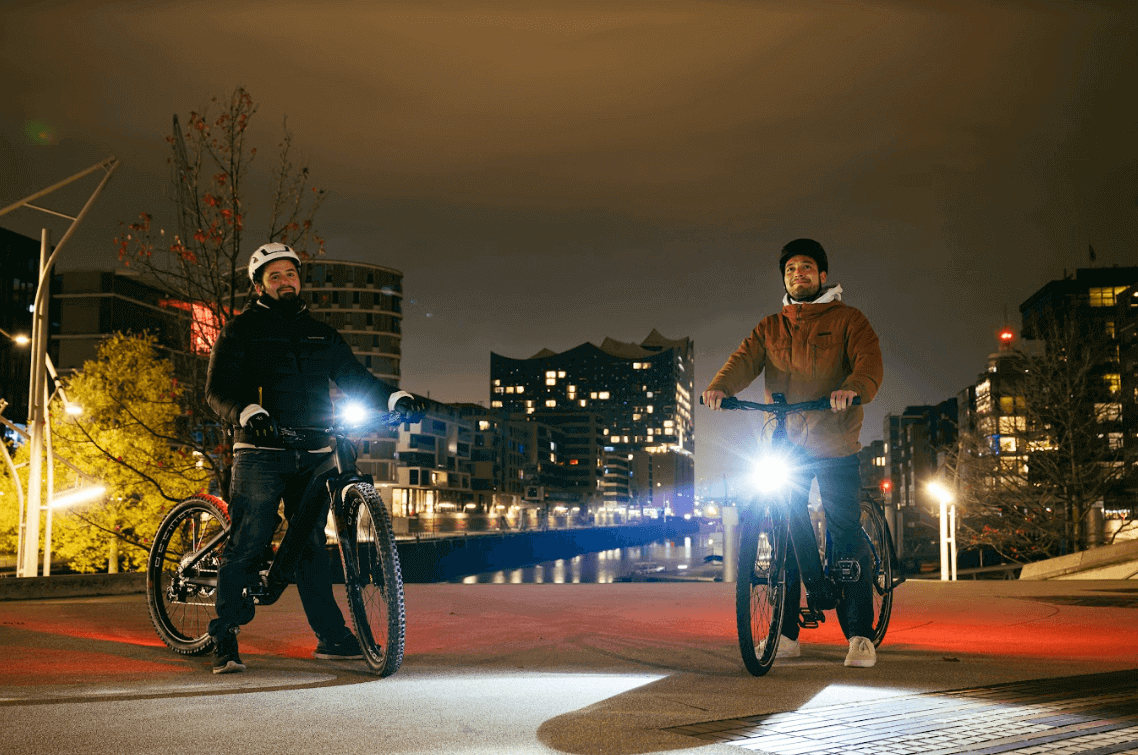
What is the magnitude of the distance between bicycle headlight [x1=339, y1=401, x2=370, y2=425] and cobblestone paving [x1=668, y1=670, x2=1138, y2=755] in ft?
7.20

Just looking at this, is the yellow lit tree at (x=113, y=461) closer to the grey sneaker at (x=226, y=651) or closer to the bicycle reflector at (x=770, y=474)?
the grey sneaker at (x=226, y=651)

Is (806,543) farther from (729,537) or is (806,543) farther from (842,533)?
(729,537)

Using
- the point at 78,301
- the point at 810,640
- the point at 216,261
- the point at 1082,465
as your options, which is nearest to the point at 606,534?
the point at 78,301

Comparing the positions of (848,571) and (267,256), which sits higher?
(267,256)

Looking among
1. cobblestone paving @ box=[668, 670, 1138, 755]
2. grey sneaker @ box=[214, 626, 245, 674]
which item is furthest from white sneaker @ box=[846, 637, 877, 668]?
grey sneaker @ box=[214, 626, 245, 674]

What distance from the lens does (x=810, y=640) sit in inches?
254

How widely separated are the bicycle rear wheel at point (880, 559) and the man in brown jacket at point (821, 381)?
0.48 metres

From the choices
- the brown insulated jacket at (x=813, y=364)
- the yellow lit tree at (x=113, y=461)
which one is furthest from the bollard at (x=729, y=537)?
the brown insulated jacket at (x=813, y=364)

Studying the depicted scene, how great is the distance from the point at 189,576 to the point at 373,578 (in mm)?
1331

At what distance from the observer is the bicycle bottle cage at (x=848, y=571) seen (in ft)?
17.3

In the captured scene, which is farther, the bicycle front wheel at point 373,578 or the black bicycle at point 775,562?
the black bicycle at point 775,562

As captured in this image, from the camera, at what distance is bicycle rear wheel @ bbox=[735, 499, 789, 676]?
15.6ft

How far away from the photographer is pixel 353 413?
5.06 metres

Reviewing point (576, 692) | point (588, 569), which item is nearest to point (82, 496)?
point (576, 692)
